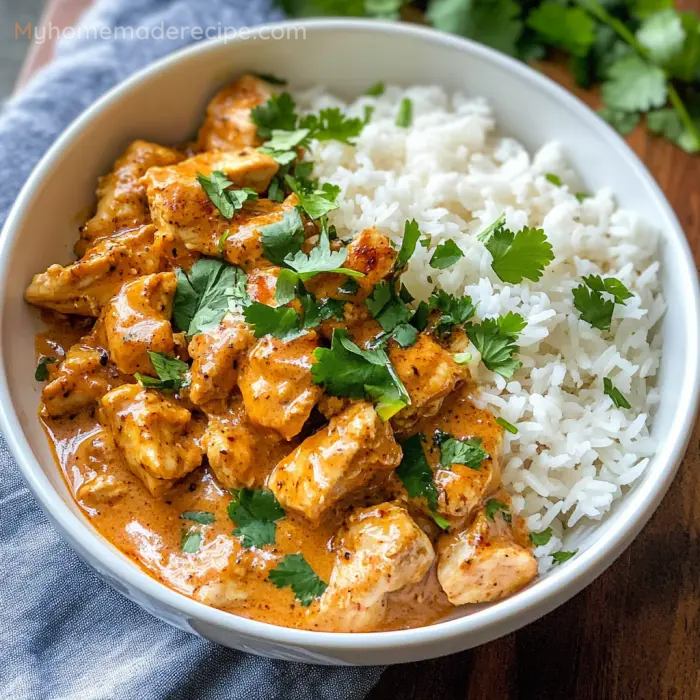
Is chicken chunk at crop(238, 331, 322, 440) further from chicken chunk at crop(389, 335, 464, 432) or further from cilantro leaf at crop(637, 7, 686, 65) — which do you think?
cilantro leaf at crop(637, 7, 686, 65)

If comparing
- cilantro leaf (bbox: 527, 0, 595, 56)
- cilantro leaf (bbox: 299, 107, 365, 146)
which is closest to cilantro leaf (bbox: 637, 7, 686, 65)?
cilantro leaf (bbox: 527, 0, 595, 56)

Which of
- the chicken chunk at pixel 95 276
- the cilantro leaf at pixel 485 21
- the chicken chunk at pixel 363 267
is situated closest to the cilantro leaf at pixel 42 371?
the chicken chunk at pixel 95 276

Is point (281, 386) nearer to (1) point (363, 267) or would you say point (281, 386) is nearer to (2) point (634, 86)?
(1) point (363, 267)

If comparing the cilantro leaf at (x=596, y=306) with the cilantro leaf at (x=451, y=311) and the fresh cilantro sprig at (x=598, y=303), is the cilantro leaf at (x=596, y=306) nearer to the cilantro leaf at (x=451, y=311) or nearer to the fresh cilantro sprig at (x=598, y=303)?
the fresh cilantro sprig at (x=598, y=303)

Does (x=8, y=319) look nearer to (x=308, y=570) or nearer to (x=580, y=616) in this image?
(x=308, y=570)

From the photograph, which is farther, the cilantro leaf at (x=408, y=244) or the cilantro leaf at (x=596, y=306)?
the cilantro leaf at (x=596, y=306)

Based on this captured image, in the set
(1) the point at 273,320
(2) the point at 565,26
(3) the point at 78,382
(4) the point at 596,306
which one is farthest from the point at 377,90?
(3) the point at 78,382

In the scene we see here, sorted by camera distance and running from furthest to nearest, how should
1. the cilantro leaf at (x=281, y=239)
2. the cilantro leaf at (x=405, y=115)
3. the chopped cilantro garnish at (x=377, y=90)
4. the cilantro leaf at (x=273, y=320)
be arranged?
the chopped cilantro garnish at (x=377, y=90), the cilantro leaf at (x=405, y=115), the cilantro leaf at (x=281, y=239), the cilantro leaf at (x=273, y=320)

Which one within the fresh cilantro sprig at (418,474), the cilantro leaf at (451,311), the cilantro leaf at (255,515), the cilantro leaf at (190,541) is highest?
the cilantro leaf at (451,311)
